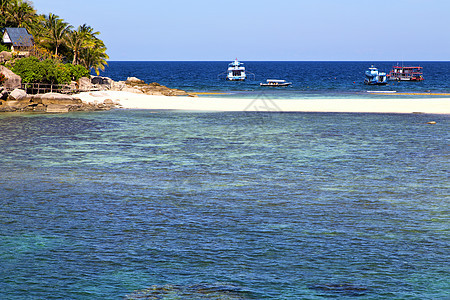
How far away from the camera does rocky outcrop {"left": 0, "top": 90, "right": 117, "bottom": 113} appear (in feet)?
204

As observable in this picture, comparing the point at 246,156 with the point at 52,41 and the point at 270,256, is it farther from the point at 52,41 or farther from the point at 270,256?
the point at 52,41

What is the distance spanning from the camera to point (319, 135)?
43.6m

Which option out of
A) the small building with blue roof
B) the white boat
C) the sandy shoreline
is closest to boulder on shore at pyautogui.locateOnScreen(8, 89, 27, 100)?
the sandy shoreline

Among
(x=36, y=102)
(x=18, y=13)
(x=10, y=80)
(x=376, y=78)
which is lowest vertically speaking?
(x=36, y=102)

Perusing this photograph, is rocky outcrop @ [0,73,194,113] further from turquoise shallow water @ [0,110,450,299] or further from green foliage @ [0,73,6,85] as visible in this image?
turquoise shallow water @ [0,110,450,299]

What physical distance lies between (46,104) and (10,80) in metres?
6.25

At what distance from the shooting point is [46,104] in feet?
217

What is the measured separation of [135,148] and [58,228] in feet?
61.2

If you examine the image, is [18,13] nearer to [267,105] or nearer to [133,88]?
[133,88]

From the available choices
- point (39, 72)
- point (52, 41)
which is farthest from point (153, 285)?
point (52, 41)

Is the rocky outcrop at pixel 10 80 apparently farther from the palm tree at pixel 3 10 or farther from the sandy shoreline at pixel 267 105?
the palm tree at pixel 3 10

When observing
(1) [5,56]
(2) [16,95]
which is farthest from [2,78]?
(1) [5,56]

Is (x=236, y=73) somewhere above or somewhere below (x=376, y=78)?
above

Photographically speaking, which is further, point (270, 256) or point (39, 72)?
point (39, 72)
